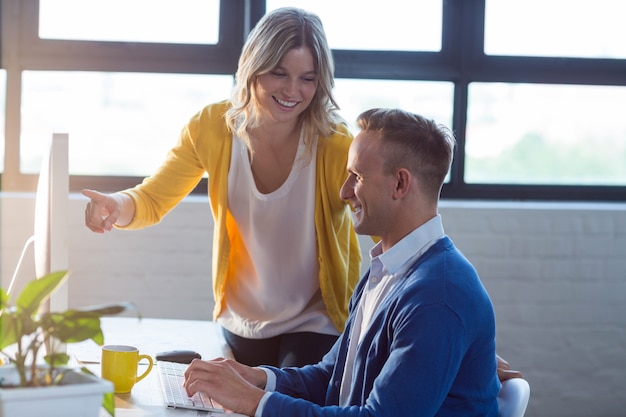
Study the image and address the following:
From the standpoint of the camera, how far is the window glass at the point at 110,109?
3.54 m

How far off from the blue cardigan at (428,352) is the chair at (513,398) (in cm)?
2

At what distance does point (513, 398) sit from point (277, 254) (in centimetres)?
85

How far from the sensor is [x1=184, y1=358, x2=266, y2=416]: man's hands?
147cm

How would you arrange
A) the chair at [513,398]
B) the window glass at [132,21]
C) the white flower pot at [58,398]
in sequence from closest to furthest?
the white flower pot at [58,398] → the chair at [513,398] → the window glass at [132,21]

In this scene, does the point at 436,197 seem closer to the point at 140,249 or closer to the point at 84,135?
the point at 140,249

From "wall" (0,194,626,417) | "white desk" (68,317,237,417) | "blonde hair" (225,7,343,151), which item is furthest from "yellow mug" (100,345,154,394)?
"wall" (0,194,626,417)

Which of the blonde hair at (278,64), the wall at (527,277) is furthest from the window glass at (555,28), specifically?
the blonde hair at (278,64)

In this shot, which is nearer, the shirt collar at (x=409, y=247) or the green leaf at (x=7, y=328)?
the green leaf at (x=7, y=328)

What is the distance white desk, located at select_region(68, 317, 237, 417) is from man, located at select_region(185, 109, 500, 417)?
90 millimetres

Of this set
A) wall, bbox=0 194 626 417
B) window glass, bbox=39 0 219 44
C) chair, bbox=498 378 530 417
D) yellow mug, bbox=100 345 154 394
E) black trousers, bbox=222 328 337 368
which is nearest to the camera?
chair, bbox=498 378 530 417

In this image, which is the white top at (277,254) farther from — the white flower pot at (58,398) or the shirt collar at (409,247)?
the white flower pot at (58,398)

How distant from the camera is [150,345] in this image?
201 centimetres

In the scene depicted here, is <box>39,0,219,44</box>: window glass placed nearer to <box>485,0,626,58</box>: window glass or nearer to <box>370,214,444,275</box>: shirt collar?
<box>485,0,626,58</box>: window glass

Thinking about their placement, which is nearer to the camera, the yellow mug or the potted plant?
the potted plant
